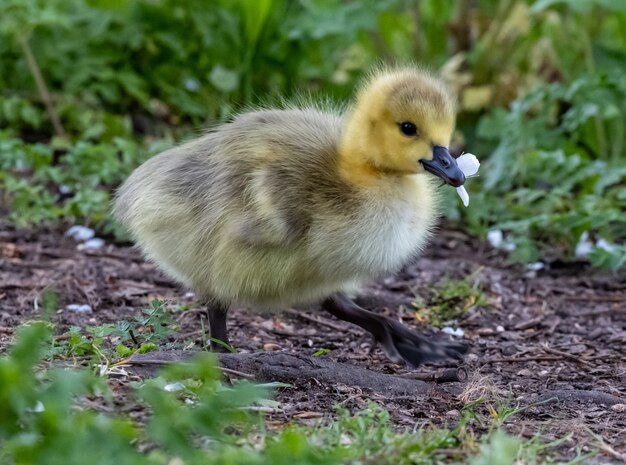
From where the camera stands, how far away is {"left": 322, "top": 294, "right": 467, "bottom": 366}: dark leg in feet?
14.0

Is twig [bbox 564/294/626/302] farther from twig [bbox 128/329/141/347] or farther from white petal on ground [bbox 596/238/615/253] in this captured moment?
twig [bbox 128/329/141/347]

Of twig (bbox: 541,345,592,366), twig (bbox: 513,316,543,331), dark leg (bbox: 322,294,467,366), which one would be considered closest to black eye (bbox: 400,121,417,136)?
dark leg (bbox: 322,294,467,366)

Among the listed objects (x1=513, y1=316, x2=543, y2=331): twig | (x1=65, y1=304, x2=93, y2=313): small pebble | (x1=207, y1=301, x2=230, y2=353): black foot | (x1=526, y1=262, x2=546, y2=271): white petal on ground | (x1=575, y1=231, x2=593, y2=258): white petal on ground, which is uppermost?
(x1=575, y1=231, x2=593, y2=258): white petal on ground

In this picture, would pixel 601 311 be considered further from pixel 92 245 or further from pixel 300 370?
pixel 92 245

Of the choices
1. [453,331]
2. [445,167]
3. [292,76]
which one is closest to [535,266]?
[453,331]

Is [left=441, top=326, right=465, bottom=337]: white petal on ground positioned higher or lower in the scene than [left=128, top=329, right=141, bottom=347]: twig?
higher

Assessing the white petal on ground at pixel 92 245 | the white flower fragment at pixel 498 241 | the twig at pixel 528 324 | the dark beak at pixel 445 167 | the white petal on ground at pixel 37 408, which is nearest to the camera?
the white petal on ground at pixel 37 408

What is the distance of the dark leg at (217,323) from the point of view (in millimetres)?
4293

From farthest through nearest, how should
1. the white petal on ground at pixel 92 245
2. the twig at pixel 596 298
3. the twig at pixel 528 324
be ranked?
the white petal on ground at pixel 92 245 → the twig at pixel 596 298 → the twig at pixel 528 324

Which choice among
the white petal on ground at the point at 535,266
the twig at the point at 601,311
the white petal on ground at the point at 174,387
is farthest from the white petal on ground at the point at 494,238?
the white petal on ground at the point at 174,387

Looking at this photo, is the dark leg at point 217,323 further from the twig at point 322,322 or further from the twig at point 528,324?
the twig at point 528,324

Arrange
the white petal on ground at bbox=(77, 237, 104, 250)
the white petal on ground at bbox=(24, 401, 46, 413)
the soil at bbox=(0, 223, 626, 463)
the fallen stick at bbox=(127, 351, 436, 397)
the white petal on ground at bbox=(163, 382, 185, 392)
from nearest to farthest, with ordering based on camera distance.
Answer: the white petal on ground at bbox=(24, 401, 46, 413)
the white petal on ground at bbox=(163, 382, 185, 392)
the soil at bbox=(0, 223, 626, 463)
the fallen stick at bbox=(127, 351, 436, 397)
the white petal on ground at bbox=(77, 237, 104, 250)

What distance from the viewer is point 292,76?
301 inches

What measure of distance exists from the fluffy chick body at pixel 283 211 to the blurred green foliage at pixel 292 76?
201 centimetres
